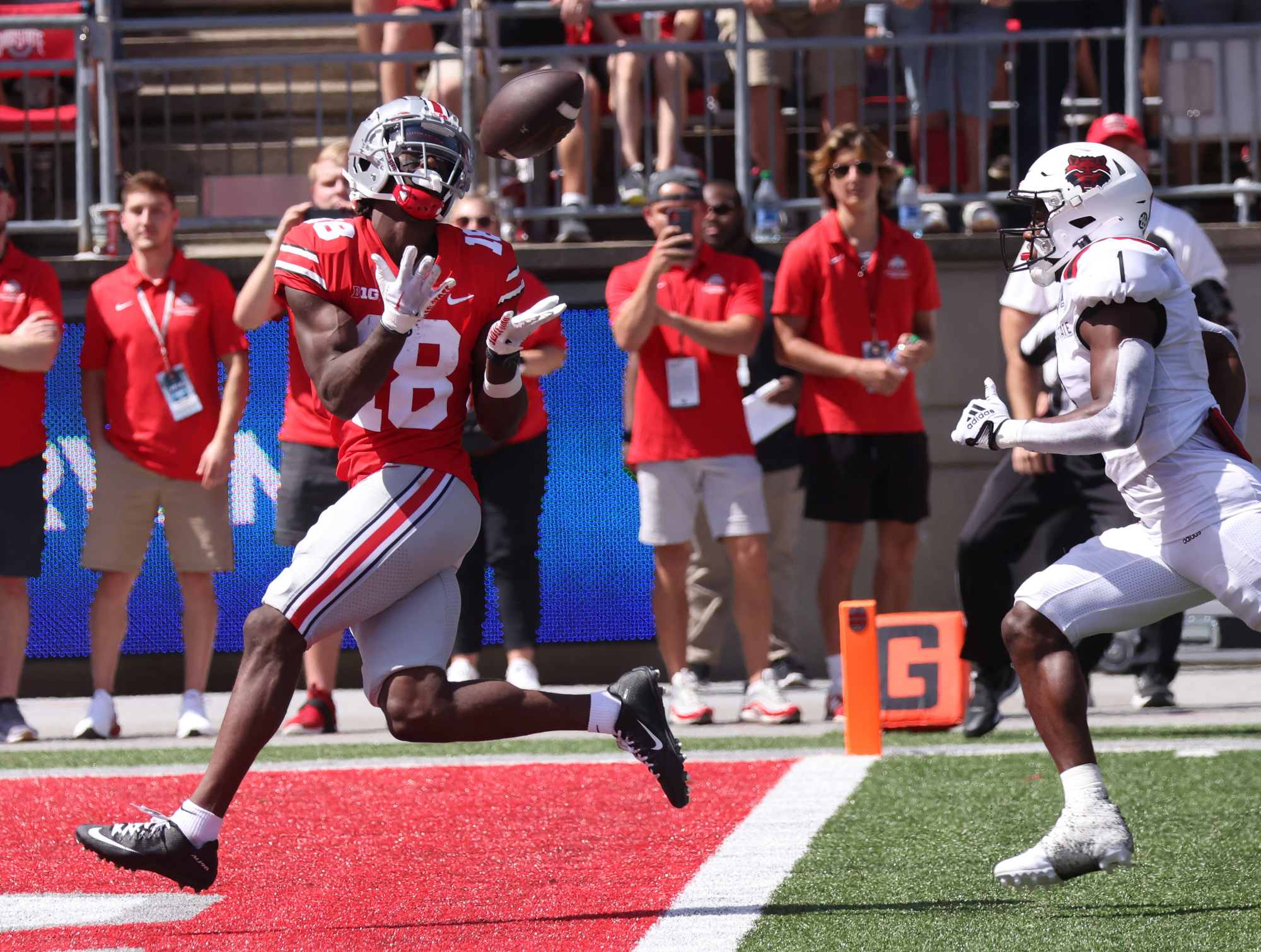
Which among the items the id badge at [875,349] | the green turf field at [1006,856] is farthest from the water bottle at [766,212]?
the green turf field at [1006,856]

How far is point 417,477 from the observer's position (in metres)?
4.18

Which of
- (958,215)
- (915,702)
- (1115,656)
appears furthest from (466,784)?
(958,215)

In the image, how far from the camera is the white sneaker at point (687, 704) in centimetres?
737

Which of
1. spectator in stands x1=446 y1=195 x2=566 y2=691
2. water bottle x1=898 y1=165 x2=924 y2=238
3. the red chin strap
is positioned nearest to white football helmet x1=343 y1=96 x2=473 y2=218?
the red chin strap

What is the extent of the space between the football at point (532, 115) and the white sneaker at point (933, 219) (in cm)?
408

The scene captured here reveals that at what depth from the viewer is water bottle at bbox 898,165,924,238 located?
923 centimetres

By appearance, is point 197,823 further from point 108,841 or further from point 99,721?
point 99,721

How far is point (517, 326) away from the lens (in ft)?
13.6

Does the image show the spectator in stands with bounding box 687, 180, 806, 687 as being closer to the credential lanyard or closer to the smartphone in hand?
the smartphone in hand

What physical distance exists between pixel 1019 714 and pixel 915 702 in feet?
2.75

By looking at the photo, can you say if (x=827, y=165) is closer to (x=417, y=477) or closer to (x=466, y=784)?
(x=466, y=784)

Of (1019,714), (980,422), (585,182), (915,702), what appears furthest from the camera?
(585,182)

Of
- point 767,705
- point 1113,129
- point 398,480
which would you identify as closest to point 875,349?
point 1113,129

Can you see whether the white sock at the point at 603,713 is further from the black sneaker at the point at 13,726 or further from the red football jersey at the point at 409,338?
the black sneaker at the point at 13,726
